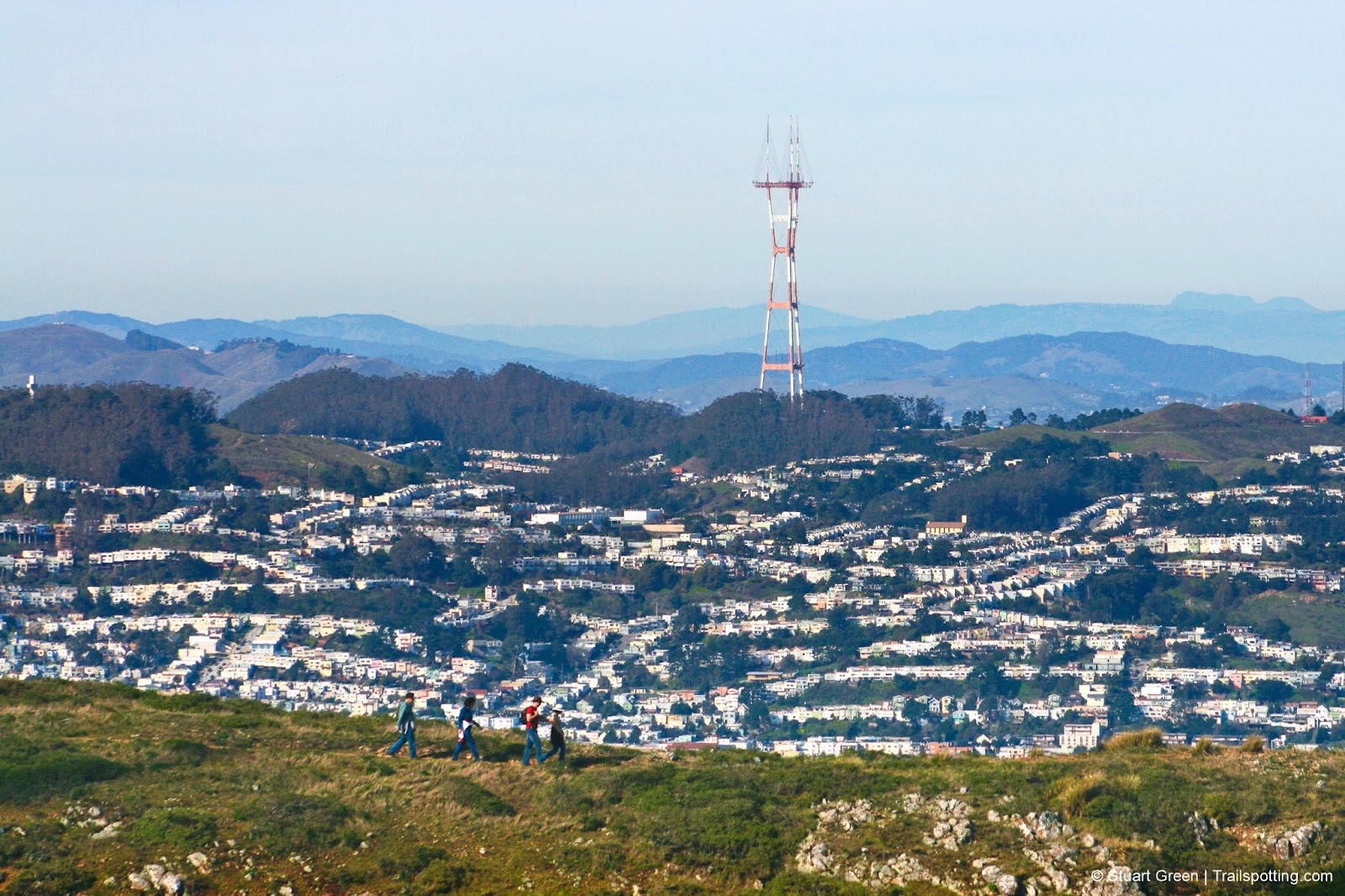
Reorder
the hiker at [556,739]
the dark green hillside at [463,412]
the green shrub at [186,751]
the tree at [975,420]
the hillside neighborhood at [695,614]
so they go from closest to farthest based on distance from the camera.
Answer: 1. the green shrub at [186,751]
2. the hiker at [556,739]
3. the hillside neighborhood at [695,614]
4. the tree at [975,420]
5. the dark green hillside at [463,412]

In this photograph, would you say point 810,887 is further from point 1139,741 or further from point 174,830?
point 1139,741

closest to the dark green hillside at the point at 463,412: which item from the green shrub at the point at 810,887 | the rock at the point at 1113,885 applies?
the green shrub at the point at 810,887

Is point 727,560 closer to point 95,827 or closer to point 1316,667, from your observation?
point 1316,667

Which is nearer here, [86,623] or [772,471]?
[86,623]

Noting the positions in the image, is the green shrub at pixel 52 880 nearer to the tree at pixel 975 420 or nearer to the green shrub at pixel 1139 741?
the green shrub at pixel 1139 741

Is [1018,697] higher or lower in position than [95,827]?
lower

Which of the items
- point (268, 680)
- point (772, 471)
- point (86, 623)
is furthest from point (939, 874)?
point (772, 471)

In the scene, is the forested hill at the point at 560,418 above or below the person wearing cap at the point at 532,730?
below
